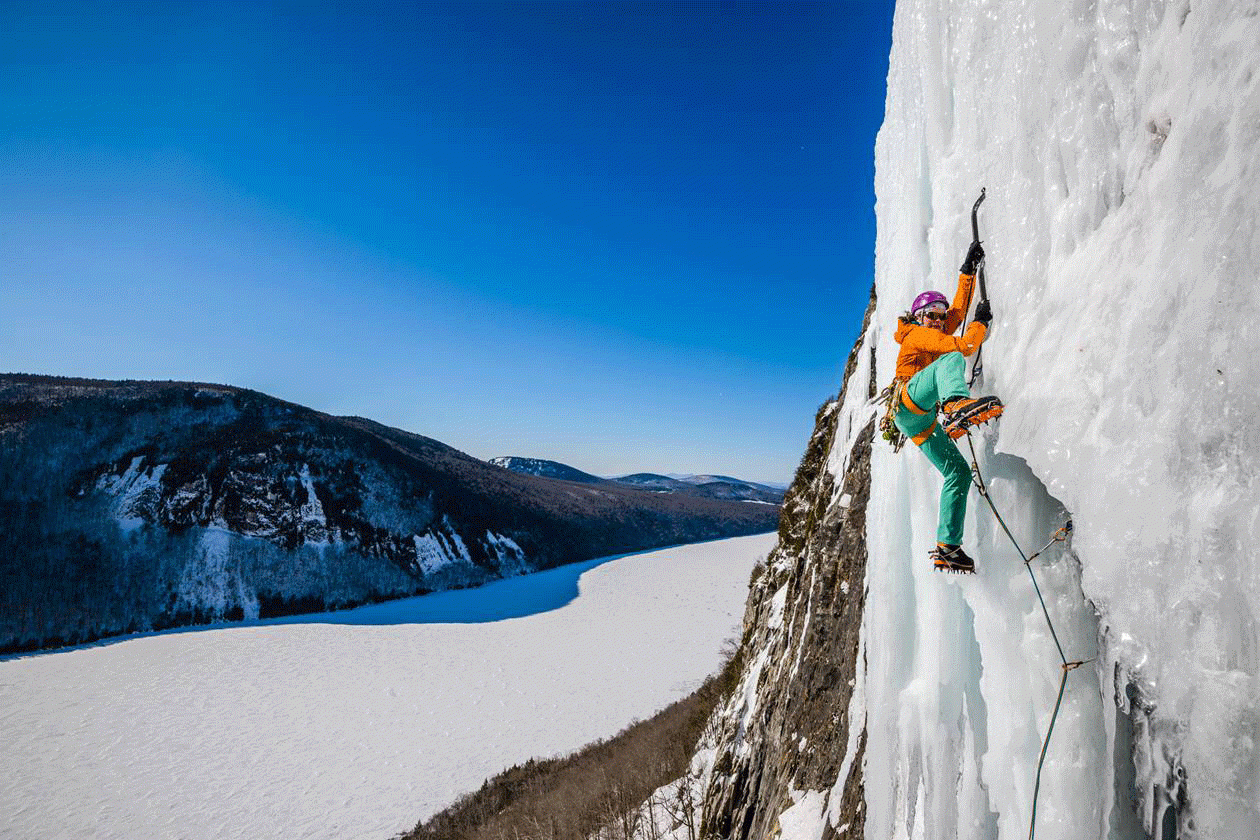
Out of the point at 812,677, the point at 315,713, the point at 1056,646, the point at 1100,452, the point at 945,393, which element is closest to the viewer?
the point at 1100,452

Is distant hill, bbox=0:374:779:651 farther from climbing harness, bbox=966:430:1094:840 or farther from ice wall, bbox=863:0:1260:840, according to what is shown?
climbing harness, bbox=966:430:1094:840

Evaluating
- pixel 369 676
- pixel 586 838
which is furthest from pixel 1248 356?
pixel 369 676

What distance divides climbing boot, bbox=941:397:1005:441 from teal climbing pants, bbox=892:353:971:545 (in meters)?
0.08

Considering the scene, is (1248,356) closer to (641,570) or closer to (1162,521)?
(1162,521)

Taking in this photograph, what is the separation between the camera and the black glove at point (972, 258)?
351 centimetres

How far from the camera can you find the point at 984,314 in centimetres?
339

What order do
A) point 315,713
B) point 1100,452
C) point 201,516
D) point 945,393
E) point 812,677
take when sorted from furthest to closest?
point 201,516 → point 315,713 → point 812,677 → point 945,393 → point 1100,452

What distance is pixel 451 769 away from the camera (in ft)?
66.0

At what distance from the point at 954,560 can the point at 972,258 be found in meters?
2.02

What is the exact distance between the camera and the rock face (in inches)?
197

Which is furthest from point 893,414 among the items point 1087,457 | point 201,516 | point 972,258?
point 201,516

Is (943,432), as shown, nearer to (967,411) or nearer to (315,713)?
(967,411)

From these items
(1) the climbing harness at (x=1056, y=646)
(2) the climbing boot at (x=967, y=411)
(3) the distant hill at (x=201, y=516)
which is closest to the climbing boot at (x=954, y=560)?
(1) the climbing harness at (x=1056, y=646)

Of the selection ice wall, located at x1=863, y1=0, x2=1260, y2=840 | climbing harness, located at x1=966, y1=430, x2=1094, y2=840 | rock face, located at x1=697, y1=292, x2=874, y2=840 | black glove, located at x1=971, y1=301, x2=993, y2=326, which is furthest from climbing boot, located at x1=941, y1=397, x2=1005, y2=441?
rock face, located at x1=697, y1=292, x2=874, y2=840
